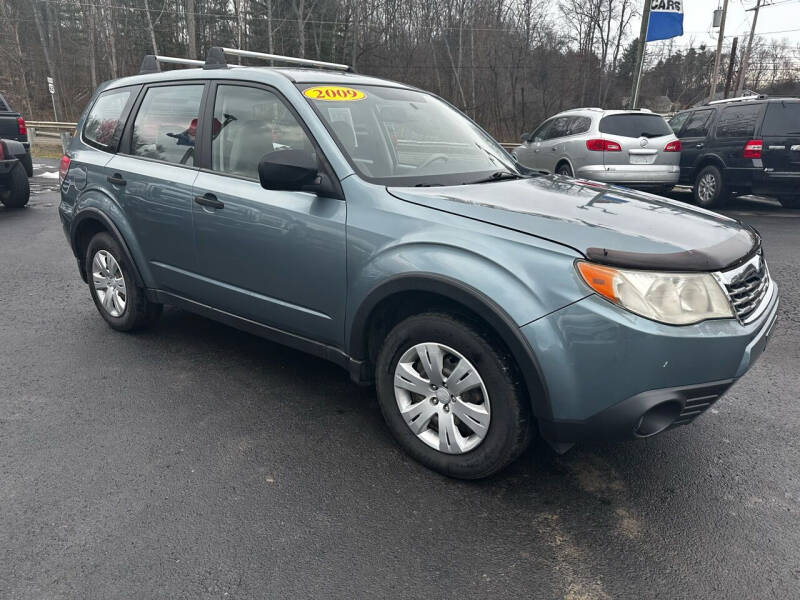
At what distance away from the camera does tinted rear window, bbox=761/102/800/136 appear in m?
9.49

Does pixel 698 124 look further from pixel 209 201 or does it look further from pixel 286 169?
pixel 286 169

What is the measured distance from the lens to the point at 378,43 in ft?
127

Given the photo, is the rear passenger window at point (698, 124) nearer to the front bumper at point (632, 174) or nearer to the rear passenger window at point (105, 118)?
the front bumper at point (632, 174)

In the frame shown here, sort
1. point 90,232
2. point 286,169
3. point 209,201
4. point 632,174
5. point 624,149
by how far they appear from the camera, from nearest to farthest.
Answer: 1. point 286,169
2. point 209,201
3. point 90,232
4. point 624,149
5. point 632,174

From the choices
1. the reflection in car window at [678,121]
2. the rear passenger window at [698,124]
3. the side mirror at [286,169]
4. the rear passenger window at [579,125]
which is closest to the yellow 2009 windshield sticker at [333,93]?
the side mirror at [286,169]

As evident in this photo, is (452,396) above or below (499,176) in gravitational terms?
below

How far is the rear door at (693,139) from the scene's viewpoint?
10.9 m

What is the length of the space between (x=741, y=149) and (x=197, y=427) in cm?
991

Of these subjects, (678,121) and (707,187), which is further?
(678,121)

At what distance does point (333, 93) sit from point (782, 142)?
29.1ft

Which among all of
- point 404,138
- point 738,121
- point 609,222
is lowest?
point 609,222

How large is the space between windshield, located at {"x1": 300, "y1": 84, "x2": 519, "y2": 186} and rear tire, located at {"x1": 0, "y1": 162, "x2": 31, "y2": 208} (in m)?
8.29

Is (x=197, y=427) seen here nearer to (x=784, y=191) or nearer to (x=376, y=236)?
(x=376, y=236)

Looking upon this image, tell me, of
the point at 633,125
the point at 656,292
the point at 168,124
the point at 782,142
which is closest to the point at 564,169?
the point at 633,125
